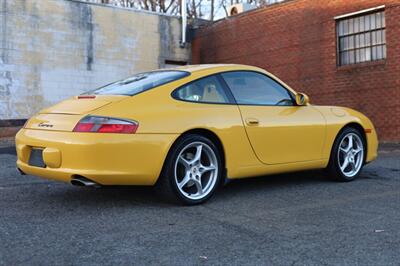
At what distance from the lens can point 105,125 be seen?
15.0 feet

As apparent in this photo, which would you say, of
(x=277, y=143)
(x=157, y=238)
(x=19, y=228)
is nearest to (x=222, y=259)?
(x=157, y=238)

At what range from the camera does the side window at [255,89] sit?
5625 mm

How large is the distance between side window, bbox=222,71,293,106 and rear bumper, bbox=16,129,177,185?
1.15m

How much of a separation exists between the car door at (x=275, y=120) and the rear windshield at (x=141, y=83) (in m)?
0.58

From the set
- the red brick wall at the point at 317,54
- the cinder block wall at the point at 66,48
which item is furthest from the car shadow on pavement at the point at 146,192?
the cinder block wall at the point at 66,48

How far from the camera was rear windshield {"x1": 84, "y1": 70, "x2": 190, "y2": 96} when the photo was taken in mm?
5152

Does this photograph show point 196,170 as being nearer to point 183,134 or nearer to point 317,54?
point 183,134

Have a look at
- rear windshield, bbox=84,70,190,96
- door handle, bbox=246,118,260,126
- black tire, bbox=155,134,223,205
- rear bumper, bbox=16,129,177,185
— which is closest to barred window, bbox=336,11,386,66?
door handle, bbox=246,118,260,126

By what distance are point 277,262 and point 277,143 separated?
2.46 m

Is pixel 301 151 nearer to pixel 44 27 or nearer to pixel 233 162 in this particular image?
pixel 233 162

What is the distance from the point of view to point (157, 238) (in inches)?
153

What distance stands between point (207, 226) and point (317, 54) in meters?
10.1

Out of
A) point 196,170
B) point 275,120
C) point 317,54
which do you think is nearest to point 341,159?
point 275,120

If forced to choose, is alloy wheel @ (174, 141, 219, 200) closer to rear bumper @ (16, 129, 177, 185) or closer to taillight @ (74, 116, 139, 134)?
rear bumper @ (16, 129, 177, 185)
